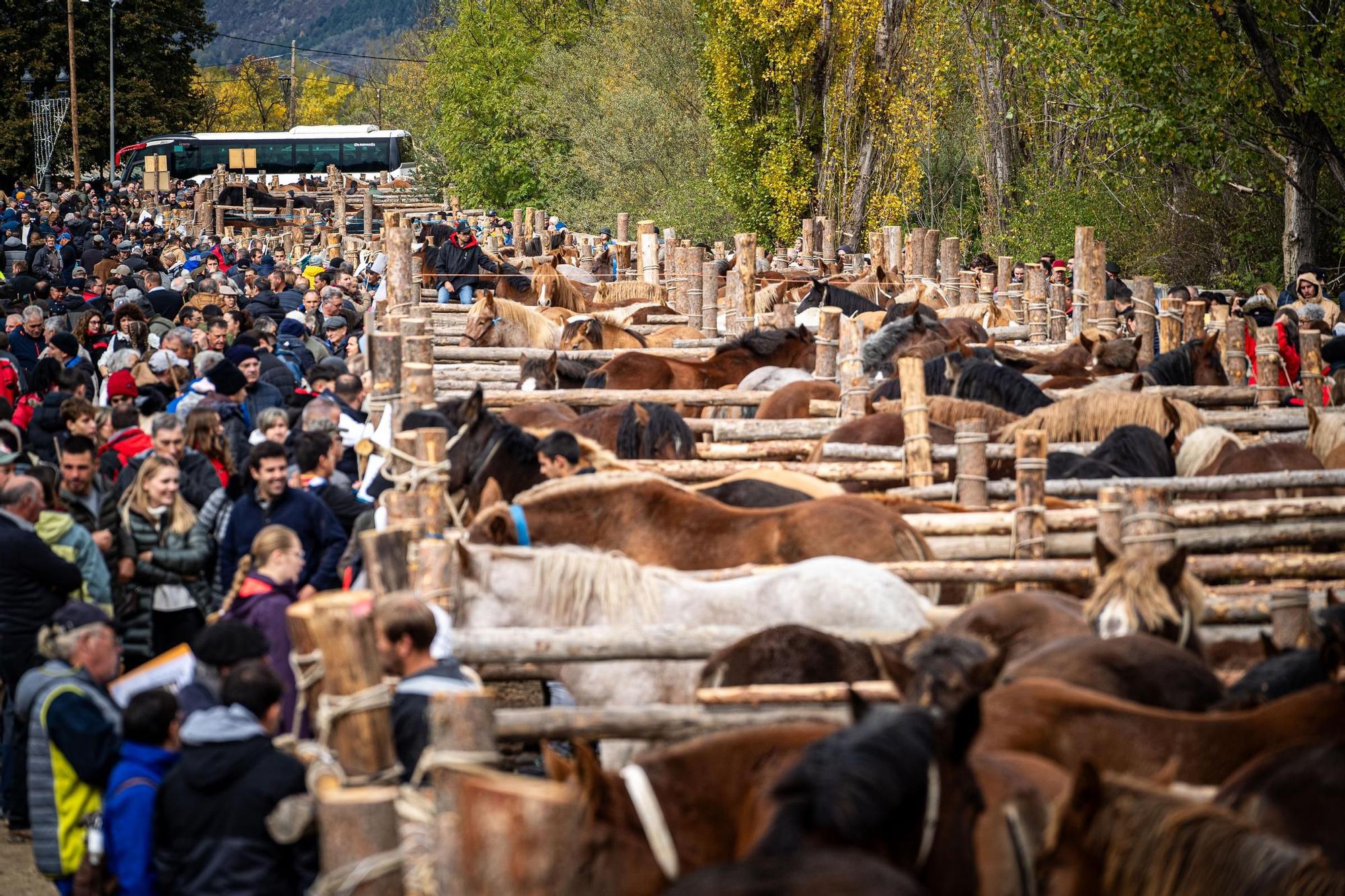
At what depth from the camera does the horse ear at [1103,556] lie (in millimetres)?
5109

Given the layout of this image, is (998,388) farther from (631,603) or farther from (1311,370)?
(631,603)

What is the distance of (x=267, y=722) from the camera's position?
451cm

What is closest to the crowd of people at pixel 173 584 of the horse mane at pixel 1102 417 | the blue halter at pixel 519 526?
the blue halter at pixel 519 526

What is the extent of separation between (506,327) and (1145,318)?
18.6ft

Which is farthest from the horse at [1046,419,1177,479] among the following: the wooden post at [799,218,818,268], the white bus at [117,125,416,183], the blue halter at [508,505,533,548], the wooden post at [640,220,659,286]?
the white bus at [117,125,416,183]

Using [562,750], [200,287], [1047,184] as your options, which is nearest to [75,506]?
[562,750]

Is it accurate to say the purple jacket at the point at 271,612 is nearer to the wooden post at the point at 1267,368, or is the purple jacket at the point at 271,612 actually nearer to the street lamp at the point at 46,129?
the wooden post at the point at 1267,368

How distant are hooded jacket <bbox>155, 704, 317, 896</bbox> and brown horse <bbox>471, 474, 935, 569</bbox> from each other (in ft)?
6.92

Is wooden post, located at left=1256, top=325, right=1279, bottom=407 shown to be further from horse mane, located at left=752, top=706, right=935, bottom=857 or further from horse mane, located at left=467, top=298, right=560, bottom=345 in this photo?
horse mane, located at left=752, top=706, right=935, bottom=857

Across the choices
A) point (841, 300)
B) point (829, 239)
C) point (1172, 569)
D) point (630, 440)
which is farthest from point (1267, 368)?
point (829, 239)

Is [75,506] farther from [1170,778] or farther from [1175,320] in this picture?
[1175,320]

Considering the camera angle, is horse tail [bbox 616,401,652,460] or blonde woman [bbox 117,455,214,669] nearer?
blonde woman [bbox 117,455,214,669]

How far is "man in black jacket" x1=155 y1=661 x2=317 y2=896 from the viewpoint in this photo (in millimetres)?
4141

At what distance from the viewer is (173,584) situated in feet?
23.4
